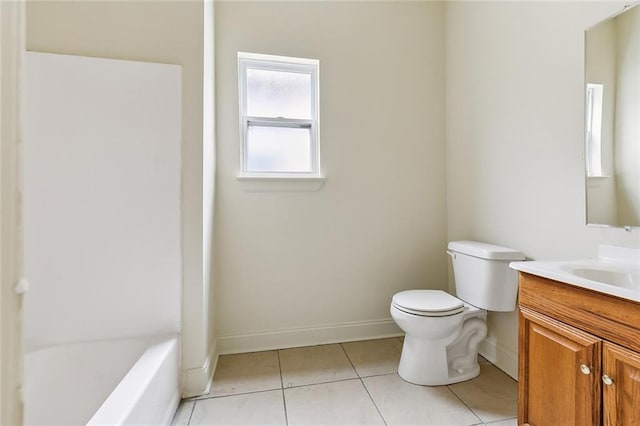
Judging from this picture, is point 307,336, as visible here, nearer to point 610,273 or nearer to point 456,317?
point 456,317

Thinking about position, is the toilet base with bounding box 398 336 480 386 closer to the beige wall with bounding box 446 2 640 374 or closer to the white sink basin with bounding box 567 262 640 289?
the beige wall with bounding box 446 2 640 374

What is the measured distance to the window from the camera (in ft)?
6.71

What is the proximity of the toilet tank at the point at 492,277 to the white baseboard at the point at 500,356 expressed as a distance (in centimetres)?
33

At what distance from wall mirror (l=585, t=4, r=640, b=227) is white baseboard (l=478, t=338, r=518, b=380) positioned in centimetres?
91

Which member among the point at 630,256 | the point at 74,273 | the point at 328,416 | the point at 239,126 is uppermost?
the point at 239,126

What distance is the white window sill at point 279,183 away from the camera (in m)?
1.94

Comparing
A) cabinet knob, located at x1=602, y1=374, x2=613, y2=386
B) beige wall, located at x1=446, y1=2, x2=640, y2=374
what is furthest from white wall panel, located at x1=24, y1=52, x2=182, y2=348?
beige wall, located at x1=446, y1=2, x2=640, y2=374

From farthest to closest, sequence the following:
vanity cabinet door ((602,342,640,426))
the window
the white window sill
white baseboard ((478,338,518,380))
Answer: the window
the white window sill
white baseboard ((478,338,518,380))
vanity cabinet door ((602,342,640,426))

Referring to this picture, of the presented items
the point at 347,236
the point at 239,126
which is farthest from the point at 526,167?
the point at 239,126

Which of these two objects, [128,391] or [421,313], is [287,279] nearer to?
[421,313]

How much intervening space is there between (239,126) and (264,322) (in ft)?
4.43

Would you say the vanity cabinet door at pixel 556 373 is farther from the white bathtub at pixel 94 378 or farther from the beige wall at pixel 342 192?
the white bathtub at pixel 94 378

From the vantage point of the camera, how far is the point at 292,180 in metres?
1.99

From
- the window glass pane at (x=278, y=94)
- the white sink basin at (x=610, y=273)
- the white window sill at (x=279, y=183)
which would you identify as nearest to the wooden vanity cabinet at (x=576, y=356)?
the white sink basin at (x=610, y=273)
